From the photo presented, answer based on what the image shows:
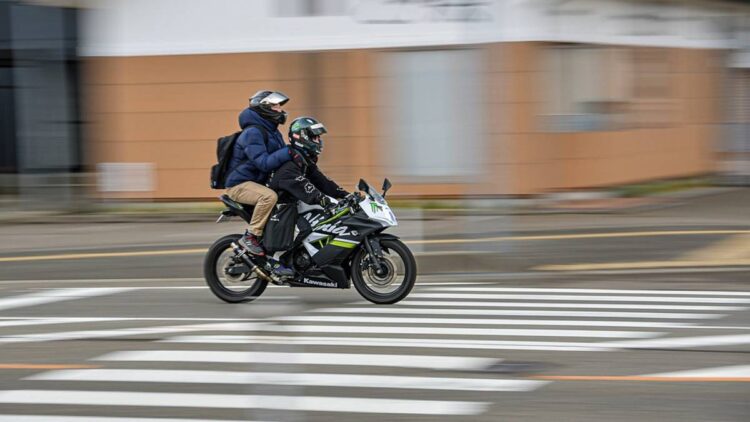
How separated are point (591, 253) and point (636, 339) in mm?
5340

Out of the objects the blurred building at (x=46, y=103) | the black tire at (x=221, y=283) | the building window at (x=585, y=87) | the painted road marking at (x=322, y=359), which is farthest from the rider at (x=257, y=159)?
the blurred building at (x=46, y=103)

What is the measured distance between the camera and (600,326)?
9.04 m

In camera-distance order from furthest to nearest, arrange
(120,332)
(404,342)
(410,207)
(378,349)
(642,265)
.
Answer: (410,207) < (642,265) < (120,332) < (404,342) < (378,349)

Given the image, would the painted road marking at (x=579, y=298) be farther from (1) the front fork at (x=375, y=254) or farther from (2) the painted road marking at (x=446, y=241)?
(2) the painted road marking at (x=446, y=241)

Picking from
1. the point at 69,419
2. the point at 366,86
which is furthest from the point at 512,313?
the point at 366,86

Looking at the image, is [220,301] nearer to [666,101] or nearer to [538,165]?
[538,165]

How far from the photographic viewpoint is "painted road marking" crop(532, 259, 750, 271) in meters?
12.7

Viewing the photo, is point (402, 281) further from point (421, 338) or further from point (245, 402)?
point (245, 402)

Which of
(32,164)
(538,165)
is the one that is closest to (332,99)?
(538,165)

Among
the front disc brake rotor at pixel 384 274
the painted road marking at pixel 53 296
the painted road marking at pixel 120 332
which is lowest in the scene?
the painted road marking at pixel 120 332

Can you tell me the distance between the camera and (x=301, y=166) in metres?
10.2

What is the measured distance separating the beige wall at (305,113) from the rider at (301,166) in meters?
8.39

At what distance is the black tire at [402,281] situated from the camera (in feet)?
33.0

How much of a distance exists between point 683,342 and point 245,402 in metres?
3.38
